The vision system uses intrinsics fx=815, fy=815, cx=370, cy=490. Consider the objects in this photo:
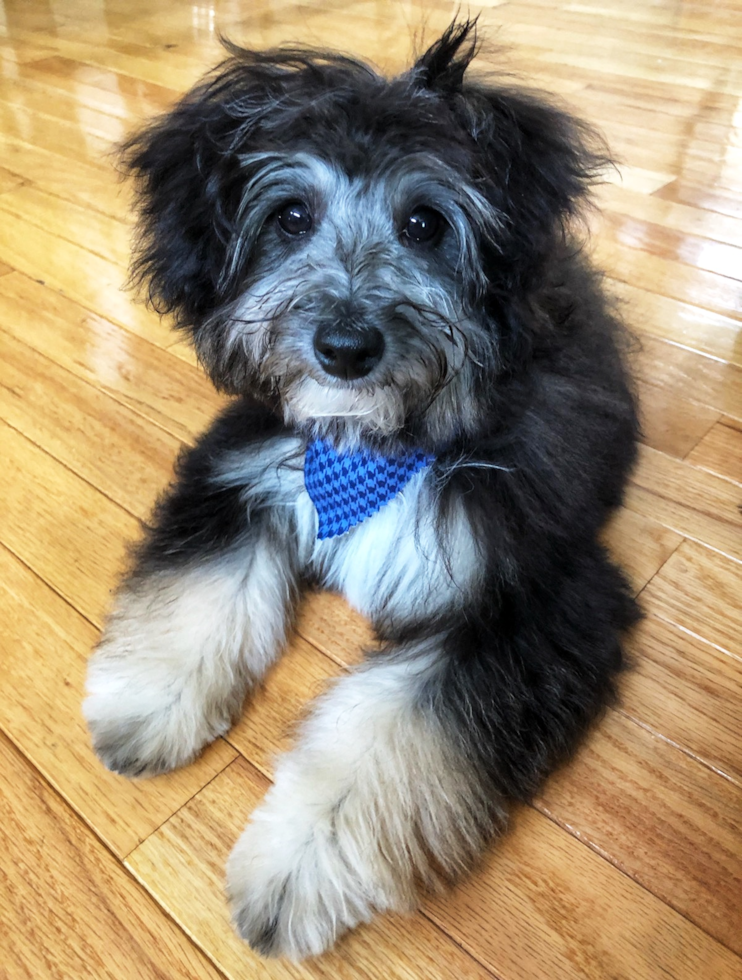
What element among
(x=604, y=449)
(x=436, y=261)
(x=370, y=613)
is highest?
(x=436, y=261)

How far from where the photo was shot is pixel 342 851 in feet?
3.66

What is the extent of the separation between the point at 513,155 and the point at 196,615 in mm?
880

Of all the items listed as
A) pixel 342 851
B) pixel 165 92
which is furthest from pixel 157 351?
A: pixel 165 92

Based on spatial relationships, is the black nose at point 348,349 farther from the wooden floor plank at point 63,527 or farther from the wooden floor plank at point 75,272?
the wooden floor plank at point 75,272

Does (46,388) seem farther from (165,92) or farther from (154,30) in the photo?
(154,30)

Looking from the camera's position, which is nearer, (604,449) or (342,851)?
(342,851)

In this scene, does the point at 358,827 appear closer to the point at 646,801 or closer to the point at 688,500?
the point at 646,801

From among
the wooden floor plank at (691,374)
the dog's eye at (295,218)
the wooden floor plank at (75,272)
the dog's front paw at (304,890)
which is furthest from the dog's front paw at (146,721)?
the wooden floor plank at (691,374)

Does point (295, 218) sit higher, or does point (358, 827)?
point (295, 218)

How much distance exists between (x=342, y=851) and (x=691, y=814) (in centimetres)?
58

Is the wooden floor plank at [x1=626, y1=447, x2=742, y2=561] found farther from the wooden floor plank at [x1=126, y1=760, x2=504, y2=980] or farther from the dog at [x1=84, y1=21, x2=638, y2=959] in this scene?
the wooden floor plank at [x1=126, y1=760, x2=504, y2=980]

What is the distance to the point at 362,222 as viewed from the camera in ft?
3.91

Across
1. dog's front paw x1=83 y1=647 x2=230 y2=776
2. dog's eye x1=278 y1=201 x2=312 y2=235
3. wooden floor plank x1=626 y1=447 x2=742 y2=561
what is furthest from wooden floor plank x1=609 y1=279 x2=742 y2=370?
dog's front paw x1=83 y1=647 x2=230 y2=776

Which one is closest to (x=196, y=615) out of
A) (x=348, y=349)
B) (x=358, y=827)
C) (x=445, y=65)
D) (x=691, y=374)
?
(x=358, y=827)
